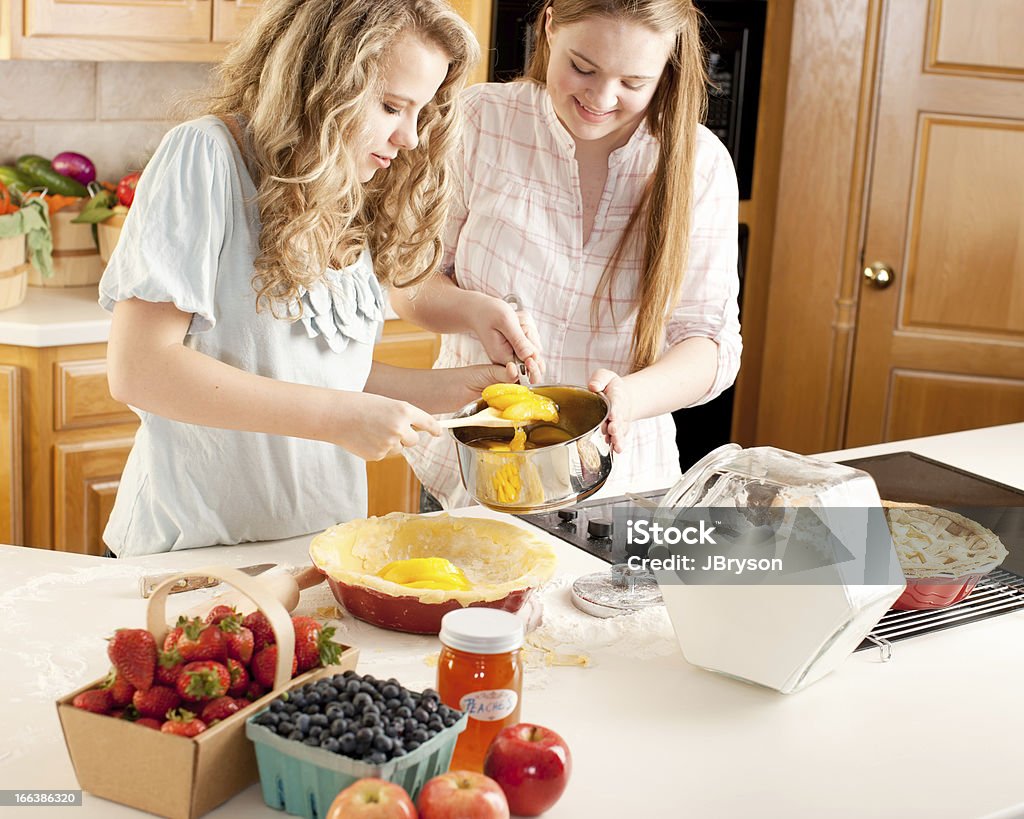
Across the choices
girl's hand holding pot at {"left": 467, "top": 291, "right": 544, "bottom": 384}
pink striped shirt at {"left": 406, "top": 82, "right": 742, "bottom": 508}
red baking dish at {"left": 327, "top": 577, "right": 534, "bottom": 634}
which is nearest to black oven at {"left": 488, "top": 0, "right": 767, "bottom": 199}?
pink striped shirt at {"left": 406, "top": 82, "right": 742, "bottom": 508}

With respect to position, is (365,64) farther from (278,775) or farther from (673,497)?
(278,775)

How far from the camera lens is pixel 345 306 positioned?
1609mm

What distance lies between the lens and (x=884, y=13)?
3.18 metres

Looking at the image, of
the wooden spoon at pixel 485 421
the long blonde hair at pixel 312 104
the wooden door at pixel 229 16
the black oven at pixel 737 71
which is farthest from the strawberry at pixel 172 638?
the black oven at pixel 737 71

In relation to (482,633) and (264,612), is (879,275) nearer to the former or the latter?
(482,633)

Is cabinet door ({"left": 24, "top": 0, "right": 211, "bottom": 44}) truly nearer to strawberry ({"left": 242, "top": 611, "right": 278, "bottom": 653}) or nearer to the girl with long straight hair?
the girl with long straight hair

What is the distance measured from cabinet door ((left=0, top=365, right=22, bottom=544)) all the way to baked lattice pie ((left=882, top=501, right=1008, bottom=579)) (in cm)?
176

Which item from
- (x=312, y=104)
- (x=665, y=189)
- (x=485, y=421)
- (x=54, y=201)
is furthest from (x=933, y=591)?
(x=54, y=201)

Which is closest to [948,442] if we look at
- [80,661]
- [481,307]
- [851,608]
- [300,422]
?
[481,307]

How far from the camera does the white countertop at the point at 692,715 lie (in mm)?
1049

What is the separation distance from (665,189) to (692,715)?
2.86 feet

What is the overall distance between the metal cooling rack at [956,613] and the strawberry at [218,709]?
0.71 meters

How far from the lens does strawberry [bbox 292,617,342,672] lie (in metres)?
1.06

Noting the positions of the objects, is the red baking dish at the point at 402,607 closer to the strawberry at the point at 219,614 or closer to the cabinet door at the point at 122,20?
the strawberry at the point at 219,614
